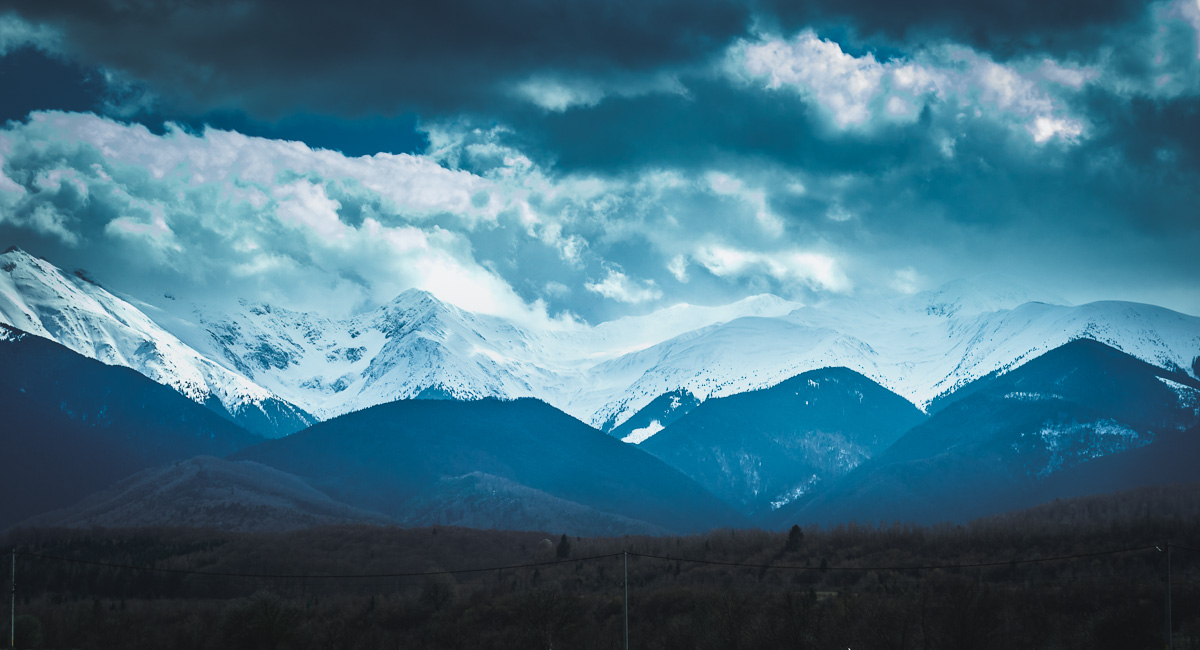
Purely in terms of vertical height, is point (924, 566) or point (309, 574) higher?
point (924, 566)

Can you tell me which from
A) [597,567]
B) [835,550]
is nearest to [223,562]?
[597,567]

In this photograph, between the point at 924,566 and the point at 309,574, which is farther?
the point at 309,574

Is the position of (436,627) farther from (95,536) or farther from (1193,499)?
(1193,499)

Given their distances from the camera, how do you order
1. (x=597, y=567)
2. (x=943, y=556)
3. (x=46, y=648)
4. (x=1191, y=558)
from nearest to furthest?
(x=46, y=648), (x=1191, y=558), (x=943, y=556), (x=597, y=567)

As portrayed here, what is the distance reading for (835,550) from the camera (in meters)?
152

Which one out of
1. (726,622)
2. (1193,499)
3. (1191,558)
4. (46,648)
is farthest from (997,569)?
(46,648)

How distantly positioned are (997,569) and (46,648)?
99010 millimetres

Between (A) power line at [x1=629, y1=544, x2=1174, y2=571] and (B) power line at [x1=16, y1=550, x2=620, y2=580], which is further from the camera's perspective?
(B) power line at [x1=16, y1=550, x2=620, y2=580]

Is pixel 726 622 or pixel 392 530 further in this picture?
pixel 392 530

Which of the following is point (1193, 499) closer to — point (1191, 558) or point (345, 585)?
point (1191, 558)

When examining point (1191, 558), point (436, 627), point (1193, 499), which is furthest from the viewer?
point (1193, 499)

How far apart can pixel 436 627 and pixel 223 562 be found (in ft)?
218

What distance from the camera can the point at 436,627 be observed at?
360ft

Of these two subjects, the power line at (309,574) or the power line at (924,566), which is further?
the power line at (309,574)
